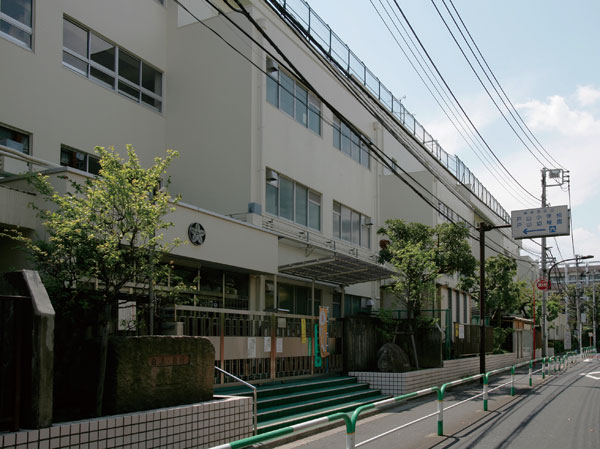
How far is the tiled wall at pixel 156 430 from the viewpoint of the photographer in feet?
20.7

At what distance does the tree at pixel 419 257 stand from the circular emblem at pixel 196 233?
722 centimetres

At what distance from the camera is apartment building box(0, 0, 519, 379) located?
13.8 m

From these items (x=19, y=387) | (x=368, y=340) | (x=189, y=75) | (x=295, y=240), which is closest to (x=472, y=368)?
(x=368, y=340)

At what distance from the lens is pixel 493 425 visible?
478 inches

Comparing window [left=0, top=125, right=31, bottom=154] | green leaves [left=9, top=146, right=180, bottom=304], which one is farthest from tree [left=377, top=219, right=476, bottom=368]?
green leaves [left=9, top=146, right=180, bottom=304]

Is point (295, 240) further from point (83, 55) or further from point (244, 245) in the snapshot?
point (83, 55)

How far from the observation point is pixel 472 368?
23047mm

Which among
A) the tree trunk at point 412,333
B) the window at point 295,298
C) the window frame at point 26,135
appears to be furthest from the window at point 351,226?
the window frame at point 26,135

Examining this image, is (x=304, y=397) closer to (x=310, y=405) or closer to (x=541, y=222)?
(x=310, y=405)

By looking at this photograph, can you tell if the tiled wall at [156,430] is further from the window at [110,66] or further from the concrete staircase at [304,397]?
the window at [110,66]

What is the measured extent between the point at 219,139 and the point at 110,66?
359cm

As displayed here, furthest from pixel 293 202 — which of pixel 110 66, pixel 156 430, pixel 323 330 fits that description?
pixel 156 430

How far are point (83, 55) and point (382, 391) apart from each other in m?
11.9

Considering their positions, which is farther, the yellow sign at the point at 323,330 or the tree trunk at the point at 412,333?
the tree trunk at the point at 412,333
